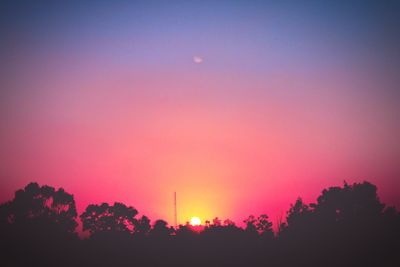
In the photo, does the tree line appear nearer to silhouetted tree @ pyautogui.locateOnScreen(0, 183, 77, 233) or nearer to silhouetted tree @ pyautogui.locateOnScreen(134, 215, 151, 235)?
silhouetted tree @ pyautogui.locateOnScreen(0, 183, 77, 233)

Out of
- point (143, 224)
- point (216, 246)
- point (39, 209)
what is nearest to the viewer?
point (216, 246)

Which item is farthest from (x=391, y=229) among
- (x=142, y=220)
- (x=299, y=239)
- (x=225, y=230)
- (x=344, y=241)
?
(x=142, y=220)

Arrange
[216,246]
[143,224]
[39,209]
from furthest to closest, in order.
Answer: [143,224] → [39,209] → [216,246]

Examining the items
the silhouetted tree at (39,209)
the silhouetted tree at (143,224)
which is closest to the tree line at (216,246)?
the silhouetted tree at (39,209)

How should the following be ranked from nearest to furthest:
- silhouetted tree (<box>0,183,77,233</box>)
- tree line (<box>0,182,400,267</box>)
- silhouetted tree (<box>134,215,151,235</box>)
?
tree line (<box>0,182,400,267</box>) → silhouetted tree (<box>0,183,77,233</box>) → silhouetted tree (<box>134,215,151,235</box>)

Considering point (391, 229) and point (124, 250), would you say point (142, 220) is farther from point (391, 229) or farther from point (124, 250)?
point (391, 229)

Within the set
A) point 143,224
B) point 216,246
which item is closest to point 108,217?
point 143,224

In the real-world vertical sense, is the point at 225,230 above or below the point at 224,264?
above

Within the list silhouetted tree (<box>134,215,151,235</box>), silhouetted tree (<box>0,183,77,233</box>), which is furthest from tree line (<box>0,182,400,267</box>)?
silhouetted tree (<box>134,215,151,235</box>)

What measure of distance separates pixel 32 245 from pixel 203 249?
79.9ft

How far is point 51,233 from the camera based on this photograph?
59.2m

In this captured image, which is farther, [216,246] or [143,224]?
[143,224]

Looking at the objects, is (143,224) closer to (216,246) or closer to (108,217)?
(108,217)

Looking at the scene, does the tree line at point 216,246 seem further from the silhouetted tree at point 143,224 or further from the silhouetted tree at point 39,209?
the silhouetted tree at point 143,224
